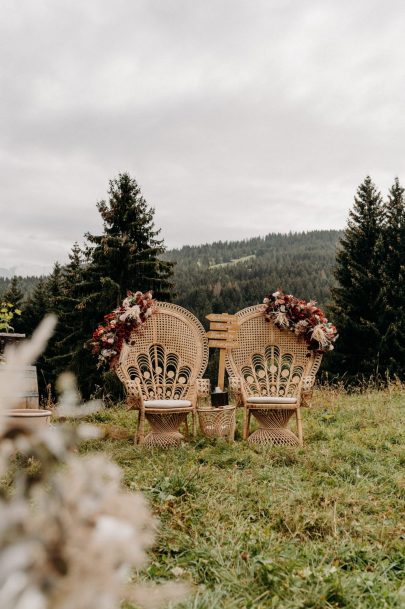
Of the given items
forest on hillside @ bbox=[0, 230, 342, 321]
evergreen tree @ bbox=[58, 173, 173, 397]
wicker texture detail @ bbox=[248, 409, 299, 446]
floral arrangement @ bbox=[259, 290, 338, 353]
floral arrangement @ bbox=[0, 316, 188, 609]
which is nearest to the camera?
floral arrangement @ bbox=[0, 316, 188, 609]

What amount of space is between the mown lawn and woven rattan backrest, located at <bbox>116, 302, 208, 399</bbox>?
104 centimetres

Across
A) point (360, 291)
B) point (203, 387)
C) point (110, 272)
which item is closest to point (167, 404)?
point (203, 387)

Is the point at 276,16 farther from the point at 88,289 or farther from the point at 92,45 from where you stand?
the point at 88,289

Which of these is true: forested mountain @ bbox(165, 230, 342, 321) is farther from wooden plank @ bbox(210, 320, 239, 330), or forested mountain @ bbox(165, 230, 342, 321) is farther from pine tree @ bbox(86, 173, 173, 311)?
wooden plank @ bbox(210, 320, 239, 330)

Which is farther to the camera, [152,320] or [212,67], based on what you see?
[212,67]

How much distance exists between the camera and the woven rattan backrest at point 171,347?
21.2 feet

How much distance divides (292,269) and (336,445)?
53557 millimetres

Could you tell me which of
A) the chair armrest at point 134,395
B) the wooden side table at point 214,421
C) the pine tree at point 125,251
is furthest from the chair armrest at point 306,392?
the pine tree at point 125,251

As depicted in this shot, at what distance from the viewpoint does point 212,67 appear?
920cm

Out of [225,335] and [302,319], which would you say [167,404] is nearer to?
[225,335]

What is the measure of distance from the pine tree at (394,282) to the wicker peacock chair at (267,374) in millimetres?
13955

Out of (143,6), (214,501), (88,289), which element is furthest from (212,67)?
(88,289)

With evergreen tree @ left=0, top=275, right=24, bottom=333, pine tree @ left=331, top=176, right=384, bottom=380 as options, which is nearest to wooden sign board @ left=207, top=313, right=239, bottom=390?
pine tree @ left=331, top=176, right=384, bottom=380

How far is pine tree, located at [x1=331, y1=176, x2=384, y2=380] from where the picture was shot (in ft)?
70.3
